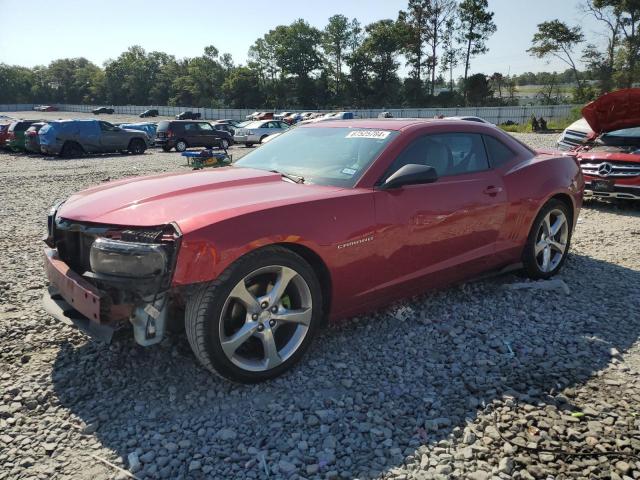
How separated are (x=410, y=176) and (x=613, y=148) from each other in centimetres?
670

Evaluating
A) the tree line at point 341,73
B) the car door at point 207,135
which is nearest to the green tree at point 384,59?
the tree line at point 341,73

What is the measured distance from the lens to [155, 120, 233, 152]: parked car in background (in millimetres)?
22562

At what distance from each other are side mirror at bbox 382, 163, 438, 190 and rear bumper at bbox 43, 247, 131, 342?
1.80 m

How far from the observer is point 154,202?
9.47 ft

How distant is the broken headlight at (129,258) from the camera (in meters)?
2.45

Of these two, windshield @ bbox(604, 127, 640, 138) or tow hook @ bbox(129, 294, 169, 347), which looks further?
windshield @ bbox(604, 127, 640, 138)

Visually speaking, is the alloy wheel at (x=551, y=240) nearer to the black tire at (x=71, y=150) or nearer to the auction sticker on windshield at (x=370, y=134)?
the auction sticker on windshield at (x=370, y=134)

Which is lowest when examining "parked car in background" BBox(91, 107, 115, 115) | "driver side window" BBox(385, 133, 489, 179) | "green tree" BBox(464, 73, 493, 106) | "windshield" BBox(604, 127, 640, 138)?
"driver side window" BBox(385, 133, 489, 179)

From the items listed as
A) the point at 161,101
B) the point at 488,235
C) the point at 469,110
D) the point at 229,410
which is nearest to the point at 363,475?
the point at 229,410

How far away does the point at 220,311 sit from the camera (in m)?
2.61

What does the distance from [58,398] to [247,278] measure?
1285mm

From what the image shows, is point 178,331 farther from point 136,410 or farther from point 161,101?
point 161,101

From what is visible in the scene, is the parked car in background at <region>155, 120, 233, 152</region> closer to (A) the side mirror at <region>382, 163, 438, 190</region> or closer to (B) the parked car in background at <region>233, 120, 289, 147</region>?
(B) the parked car in background at <region>233, 120, 289, 147</region>

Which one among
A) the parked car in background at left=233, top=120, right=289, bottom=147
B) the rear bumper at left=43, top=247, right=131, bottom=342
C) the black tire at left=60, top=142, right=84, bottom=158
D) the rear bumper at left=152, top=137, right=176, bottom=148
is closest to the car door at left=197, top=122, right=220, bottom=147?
the rear bumper at left=152, top=137, right=176, bottom=148
